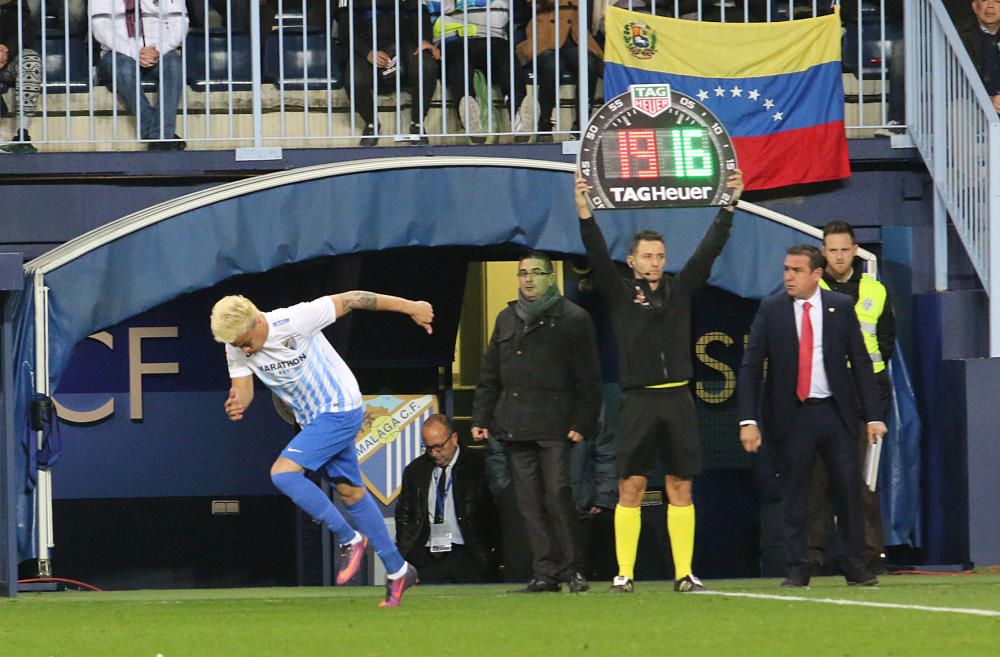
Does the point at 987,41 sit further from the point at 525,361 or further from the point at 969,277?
the point at 525,361

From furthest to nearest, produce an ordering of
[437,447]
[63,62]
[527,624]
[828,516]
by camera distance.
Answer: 1. [63,62]
2. [437,447]
3. [828,516]
4. [527,624]

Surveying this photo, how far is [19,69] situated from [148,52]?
2.99 feet

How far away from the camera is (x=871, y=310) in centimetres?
1175

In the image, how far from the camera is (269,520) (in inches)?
575

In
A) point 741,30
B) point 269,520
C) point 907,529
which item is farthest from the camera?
point 269,520

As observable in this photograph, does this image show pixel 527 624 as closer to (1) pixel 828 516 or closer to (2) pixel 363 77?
(1) pixel 828 516

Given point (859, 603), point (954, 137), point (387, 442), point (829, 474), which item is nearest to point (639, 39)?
point (954, 137)

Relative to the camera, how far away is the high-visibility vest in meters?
11.7

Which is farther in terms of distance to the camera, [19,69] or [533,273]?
[19,69]

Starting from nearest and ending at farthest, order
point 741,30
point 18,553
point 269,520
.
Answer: point 18,553 < point 741,30 < point 269,520

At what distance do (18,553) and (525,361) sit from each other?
3.38 m

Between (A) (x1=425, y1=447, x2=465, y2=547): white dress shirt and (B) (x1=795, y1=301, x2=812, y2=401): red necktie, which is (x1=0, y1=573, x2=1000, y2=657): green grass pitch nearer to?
(B) (x1=795, y1=301, x2=812, y2=401): red necktie

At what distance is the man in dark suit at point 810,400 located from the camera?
10242 mm

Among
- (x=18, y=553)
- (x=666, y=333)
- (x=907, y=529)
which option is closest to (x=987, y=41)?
(x=907, y=529)
